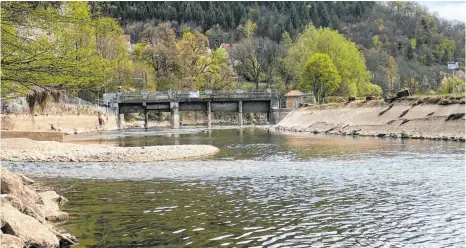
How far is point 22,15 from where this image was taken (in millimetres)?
11586

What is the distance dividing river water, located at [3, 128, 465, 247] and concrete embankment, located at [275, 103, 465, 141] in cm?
1586

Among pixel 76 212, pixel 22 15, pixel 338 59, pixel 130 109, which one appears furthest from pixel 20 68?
pixel 338 59

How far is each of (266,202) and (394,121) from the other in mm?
35026

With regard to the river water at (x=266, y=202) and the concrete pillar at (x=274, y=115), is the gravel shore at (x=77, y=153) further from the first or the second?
the concrete pillar at (x=274, y=115)

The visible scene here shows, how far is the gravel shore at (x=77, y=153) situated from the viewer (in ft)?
85.2

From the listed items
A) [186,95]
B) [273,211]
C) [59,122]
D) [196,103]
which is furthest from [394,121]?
[186,95]

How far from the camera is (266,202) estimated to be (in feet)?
44.2

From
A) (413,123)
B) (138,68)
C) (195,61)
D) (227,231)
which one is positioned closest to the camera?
(227,231)

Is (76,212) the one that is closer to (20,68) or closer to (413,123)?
(20,68)

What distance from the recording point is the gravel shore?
85.2 feet

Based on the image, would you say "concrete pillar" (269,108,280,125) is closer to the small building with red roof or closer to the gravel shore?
the small building with red roof

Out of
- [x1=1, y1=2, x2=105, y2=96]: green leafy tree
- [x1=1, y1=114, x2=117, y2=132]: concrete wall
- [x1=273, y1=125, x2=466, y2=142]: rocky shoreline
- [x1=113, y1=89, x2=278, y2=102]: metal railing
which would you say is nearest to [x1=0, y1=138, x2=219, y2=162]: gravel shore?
[x1=1, y1=2, x2=105, y2=96]: green leafy tree

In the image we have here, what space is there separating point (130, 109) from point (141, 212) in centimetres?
7310

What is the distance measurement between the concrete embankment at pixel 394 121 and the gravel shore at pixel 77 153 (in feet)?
64.4
